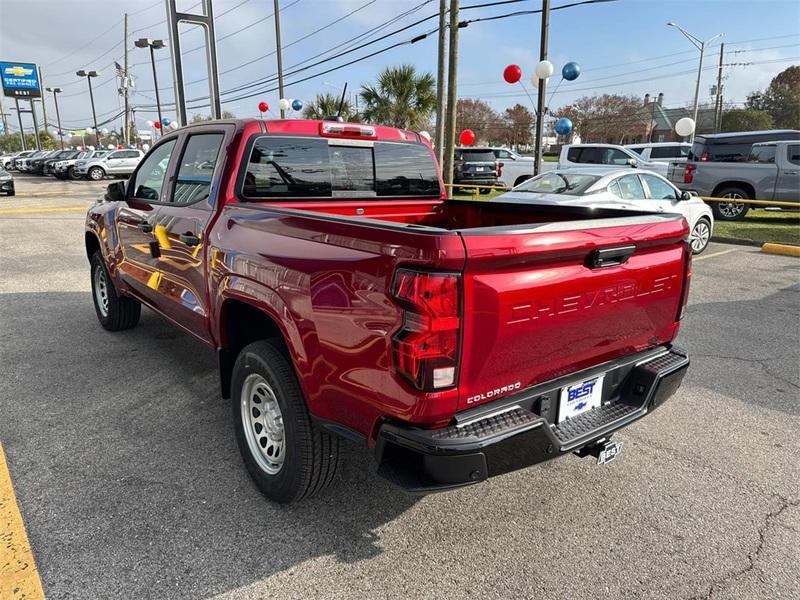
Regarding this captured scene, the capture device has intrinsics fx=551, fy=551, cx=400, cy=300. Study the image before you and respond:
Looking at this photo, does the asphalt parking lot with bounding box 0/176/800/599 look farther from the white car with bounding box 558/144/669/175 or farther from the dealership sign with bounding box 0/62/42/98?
the dealership sign with bounding box 0/62/42/98

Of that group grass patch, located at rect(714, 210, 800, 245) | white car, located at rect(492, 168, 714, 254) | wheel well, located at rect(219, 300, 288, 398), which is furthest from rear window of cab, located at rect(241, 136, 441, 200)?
grass patch, located at rect(714, 210, 800, 245)

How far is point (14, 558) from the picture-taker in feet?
7.77

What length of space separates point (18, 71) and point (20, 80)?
134cm

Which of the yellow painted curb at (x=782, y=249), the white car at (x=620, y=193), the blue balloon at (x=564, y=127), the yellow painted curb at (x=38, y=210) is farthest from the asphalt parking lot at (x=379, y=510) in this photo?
the blue balloon at (x=564, y=127)

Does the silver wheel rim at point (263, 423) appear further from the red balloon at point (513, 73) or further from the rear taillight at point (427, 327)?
the red balloon at point (513, 73)

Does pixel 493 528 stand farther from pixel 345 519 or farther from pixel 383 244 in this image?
pixel 383 244

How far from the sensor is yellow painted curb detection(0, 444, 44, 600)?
2.19 meters

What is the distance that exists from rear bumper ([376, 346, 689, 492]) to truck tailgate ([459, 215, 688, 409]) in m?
0.07

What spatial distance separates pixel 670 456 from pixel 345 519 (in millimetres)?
1982

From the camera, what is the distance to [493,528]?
8.64 feet

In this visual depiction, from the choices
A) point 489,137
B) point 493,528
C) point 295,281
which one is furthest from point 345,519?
point 489,137

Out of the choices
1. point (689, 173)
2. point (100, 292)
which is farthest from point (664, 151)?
point (100, 292)

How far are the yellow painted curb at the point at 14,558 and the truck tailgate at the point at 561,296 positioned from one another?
6.23ft

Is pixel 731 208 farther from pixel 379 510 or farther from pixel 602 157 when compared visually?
pixel 379 510
